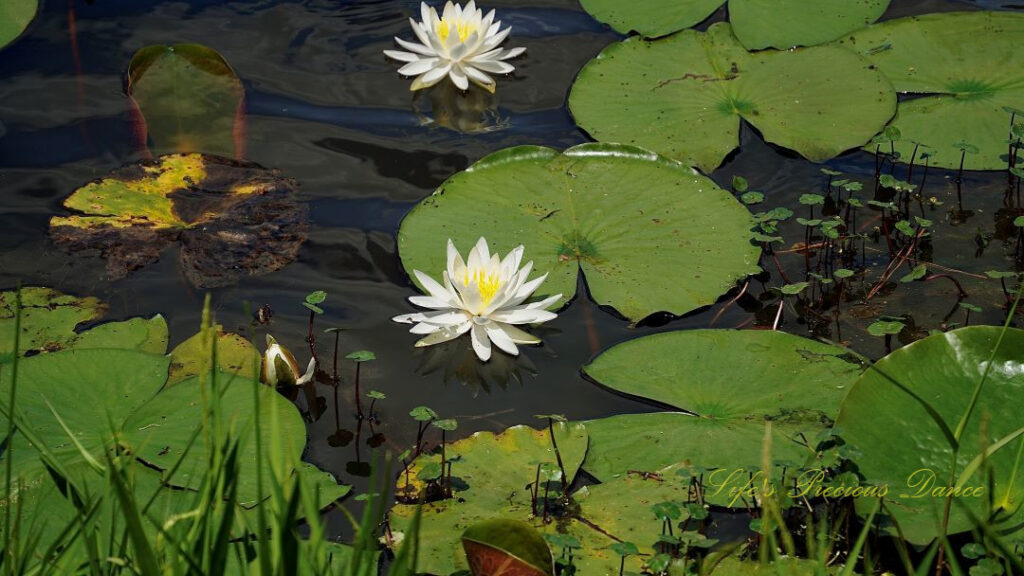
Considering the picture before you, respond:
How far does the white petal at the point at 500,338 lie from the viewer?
9.16 feet

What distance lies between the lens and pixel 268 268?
3.18 meters

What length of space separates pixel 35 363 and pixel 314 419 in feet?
2.52

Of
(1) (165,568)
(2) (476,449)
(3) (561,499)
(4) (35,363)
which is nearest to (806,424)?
(3) (561,499)

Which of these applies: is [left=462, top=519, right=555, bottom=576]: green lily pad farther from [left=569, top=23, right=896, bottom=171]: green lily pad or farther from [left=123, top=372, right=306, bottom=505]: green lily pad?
[left=569, top=23, right=896, bottom=171]: green lily pad

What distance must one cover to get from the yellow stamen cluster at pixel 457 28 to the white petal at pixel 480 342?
1483mm

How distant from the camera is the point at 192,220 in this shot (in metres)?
3.28

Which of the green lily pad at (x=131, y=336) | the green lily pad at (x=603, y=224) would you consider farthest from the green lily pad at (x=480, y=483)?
the green lily pad at (x=131, y=336)

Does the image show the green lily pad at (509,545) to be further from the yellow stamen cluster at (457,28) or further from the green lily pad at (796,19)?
the green lily pad at (796,19)

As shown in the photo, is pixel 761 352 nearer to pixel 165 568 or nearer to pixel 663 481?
pixel 663 481

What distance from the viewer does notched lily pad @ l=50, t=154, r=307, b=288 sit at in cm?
318

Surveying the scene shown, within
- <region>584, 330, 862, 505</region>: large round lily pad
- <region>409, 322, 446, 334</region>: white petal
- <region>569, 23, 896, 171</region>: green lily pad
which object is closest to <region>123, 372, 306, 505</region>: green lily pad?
<region>409, 322, 446, 334</region>: white petal

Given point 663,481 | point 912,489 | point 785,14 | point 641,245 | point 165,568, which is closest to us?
point 165,568

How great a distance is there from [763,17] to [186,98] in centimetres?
235

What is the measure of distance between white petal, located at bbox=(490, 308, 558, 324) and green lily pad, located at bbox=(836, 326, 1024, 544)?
0.87 metres
